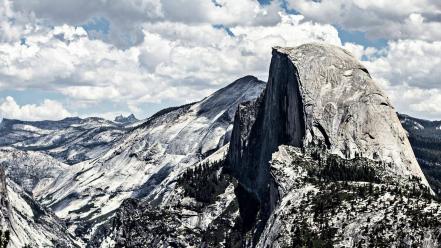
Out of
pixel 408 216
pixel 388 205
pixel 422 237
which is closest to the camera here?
pixel 422 237

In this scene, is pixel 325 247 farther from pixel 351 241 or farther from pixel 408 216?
pixel 408 216

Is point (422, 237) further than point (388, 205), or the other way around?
point (388, 205)

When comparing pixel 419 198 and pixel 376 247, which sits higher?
pixel 419 198

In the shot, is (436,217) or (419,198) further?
(419,198)

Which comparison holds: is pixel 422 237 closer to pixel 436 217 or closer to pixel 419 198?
pixel 436 217

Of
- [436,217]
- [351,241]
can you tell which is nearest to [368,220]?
[351,241]

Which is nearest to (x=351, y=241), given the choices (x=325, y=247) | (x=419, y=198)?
(x=325, y=247)

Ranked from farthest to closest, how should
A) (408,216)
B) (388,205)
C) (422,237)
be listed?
(388,205) → (408,216) → (422,237)

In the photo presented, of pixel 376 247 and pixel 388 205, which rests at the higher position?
pixel 388 205

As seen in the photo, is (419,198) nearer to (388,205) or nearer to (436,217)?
(388,205)
